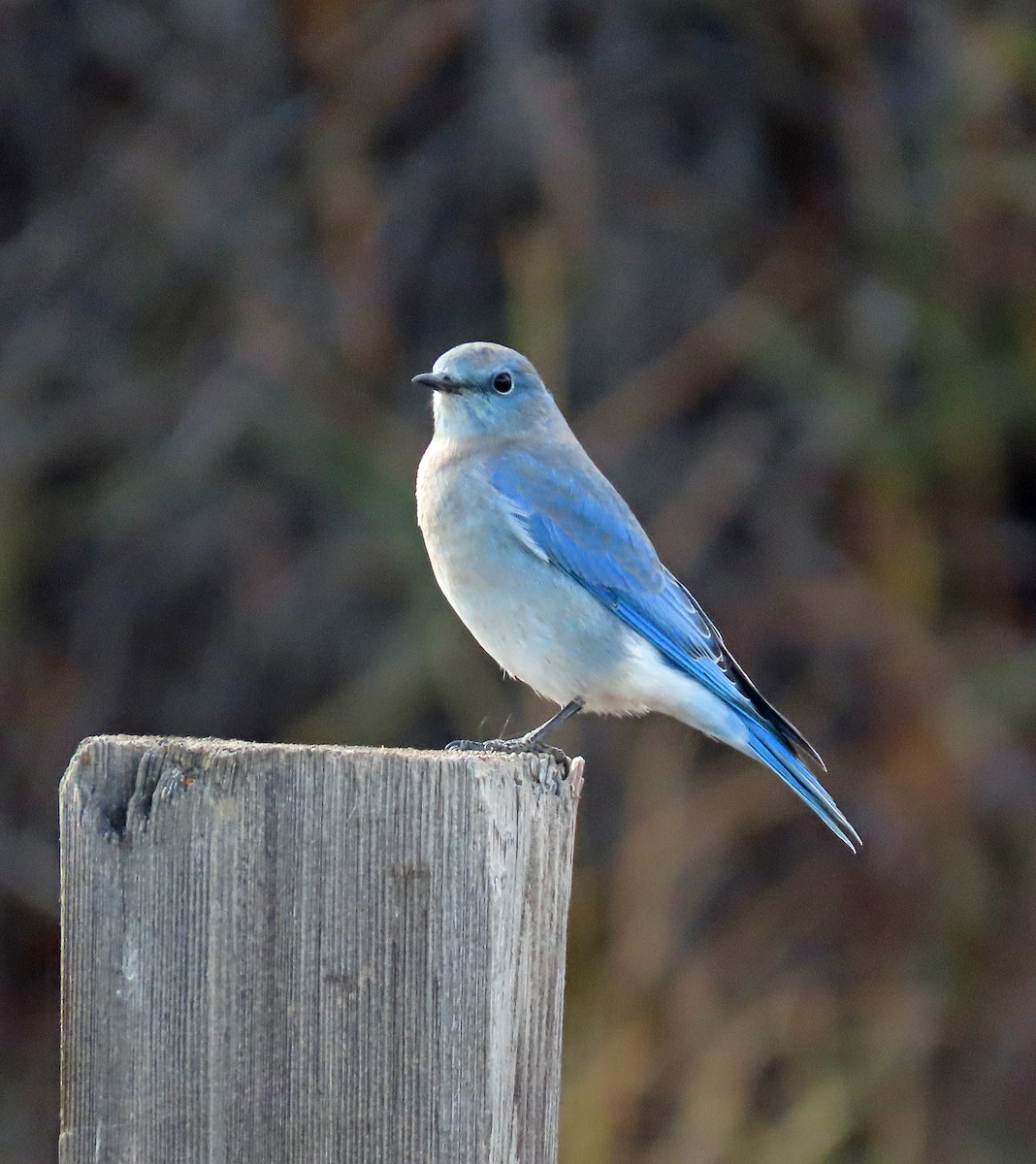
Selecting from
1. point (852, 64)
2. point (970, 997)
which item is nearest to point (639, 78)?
point (852, 64)

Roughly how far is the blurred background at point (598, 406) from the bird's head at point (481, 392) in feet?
5.22

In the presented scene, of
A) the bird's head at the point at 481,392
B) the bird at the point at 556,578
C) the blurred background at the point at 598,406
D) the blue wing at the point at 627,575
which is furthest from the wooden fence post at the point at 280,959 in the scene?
Result: the blurred background at the point at 598,406

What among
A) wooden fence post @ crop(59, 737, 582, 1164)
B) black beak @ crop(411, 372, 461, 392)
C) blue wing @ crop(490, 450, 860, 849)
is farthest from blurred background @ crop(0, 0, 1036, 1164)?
wooden fence post @ crop(59, 737, 582, 1164)

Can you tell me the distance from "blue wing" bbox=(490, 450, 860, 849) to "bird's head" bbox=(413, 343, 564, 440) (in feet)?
0.35

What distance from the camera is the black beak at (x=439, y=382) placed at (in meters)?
3.83

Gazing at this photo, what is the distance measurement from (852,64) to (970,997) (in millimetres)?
3333

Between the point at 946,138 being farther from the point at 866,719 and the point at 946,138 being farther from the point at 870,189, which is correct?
the point at 866,719

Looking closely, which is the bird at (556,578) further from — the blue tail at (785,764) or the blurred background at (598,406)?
the blurred background at (598,406)

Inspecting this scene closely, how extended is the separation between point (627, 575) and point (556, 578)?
0.90 ft

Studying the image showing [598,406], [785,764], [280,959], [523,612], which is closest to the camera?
[280,959]

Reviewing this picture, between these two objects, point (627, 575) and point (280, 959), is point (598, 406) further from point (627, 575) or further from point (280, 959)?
point (280, 959)

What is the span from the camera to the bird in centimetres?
371

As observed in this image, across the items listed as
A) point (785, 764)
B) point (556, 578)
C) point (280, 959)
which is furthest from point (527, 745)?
point (280, 959)

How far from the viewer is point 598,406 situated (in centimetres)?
607
